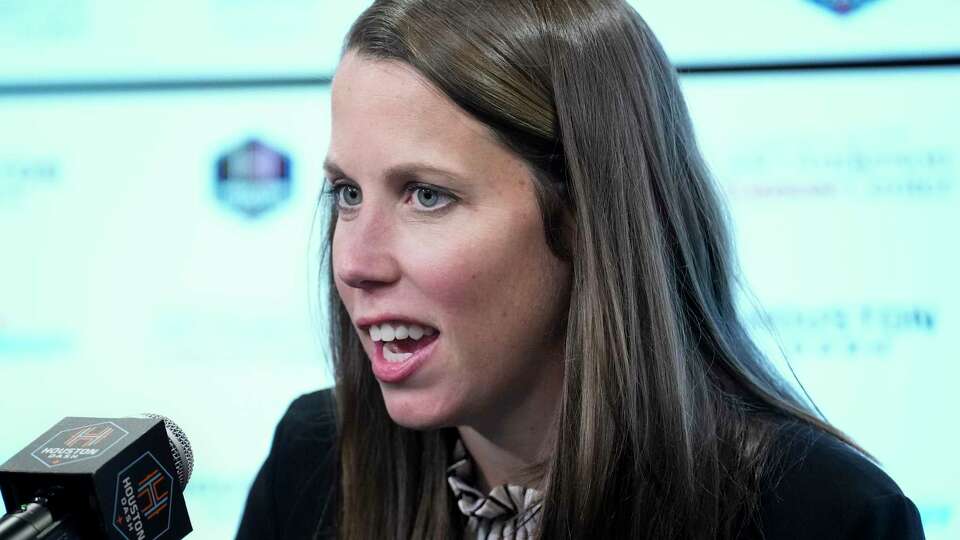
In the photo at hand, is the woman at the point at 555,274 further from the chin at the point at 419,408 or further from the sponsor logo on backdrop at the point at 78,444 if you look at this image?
the sponsor logo on backdrop at the point at 78,444

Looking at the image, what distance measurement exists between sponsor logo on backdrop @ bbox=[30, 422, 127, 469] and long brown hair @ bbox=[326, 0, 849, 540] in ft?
1.84

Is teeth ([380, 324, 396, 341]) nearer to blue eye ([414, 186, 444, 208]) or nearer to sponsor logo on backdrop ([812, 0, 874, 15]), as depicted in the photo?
blue eye ([414, 186, 444, 208])

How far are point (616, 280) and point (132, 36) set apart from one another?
4.73ft

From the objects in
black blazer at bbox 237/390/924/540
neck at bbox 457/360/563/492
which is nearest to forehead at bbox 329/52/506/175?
neck at bbox 457/360/563/492

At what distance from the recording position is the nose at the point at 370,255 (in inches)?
48.7

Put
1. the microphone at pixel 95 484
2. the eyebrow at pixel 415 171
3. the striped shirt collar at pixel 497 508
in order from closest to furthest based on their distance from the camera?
the microphone at pixel 95 484 < the eyebrow at pixel 415 171 < the striped shirt collar at pixel 497 508

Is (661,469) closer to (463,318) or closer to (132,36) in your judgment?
(463,318)

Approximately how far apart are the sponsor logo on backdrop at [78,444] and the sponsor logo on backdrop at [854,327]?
4.82 feet

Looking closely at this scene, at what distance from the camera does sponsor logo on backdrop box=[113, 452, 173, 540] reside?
0.83 metres

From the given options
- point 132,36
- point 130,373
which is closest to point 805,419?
point 130,373

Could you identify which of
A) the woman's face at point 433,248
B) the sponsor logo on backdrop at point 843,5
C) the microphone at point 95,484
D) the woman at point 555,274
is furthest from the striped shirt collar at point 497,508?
the sponsor logo on backdrop at point 843,5

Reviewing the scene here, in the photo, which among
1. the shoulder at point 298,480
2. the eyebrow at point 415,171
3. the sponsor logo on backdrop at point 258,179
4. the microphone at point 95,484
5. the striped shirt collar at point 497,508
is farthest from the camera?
the sponsor logo on backdrop at point 258,179

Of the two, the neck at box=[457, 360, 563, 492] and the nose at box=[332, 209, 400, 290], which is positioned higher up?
the nose at box=[332, 209, 400, 290]

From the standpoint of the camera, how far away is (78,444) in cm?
85
